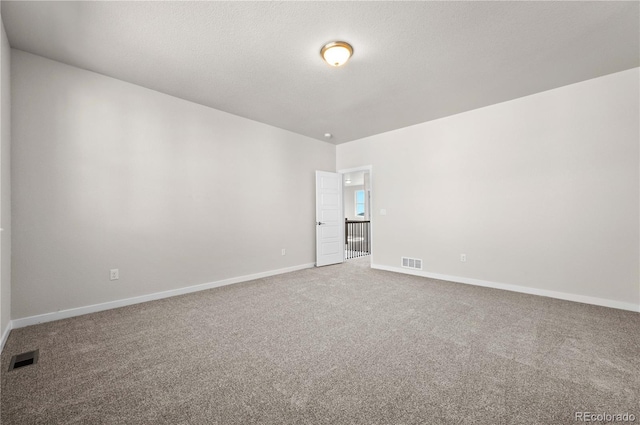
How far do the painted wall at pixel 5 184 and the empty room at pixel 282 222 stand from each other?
5 cm

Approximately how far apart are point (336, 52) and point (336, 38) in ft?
0.42

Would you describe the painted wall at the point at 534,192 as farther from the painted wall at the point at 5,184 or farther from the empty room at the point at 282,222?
the painted wall at the point at 5,184

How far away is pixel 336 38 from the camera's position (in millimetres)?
2555

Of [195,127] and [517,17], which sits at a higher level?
[517,17]

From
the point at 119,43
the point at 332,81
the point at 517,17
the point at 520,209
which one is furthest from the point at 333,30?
the point at 520,209

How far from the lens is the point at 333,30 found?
2443 millimetres

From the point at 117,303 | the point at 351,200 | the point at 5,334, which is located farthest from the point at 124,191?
the point at 351,200

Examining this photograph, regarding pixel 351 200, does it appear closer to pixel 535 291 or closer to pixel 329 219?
pixel 329 219

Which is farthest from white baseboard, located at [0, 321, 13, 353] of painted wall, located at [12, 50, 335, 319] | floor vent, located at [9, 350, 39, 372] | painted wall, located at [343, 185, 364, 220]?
painted wall, located at [343, 185, 364, 220]

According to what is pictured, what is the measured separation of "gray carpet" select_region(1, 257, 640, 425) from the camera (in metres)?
1.53

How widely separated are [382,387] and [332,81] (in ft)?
10.9

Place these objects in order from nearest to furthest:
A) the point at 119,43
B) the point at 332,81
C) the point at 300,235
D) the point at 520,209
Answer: the point at 119,43 → the point at 332,81 → the point at 520,209 → the point at 300,235

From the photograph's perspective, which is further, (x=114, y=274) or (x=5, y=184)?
(x=114, y=274)

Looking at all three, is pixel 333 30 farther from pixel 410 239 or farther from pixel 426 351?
pixel 410 239
